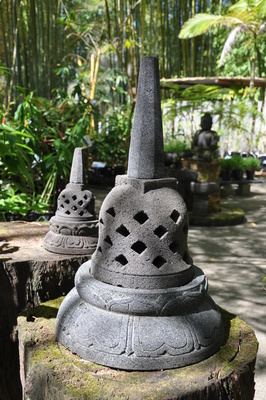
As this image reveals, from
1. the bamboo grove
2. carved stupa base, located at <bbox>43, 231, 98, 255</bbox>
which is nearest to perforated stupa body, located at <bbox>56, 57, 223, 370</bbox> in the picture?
carved stupa base, located at <bbox>43, 231, 98, 255</bbox>

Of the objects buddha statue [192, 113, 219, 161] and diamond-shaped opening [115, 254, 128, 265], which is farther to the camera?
buddha statue [192, 113, 219, 161]

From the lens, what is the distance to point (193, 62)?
37.0ft

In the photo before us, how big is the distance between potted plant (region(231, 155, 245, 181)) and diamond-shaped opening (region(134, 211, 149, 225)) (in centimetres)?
879

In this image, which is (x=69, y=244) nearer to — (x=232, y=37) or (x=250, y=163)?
(x=250, y=163)

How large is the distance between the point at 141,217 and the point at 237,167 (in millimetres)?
8883

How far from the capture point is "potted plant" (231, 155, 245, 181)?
9922mm

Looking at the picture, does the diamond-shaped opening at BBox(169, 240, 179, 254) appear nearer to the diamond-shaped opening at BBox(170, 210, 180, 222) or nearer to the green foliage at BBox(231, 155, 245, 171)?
the diamond-shaped opening at BBox(170, 210, 180, 222)

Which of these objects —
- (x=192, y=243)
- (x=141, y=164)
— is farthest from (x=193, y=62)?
(x=141, y=164)

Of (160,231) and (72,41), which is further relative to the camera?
(72,41)

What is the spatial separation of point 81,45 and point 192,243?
14.2m

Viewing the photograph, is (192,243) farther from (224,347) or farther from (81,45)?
(81,45)

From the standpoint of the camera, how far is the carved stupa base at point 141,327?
130 centimetres

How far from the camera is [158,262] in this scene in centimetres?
144

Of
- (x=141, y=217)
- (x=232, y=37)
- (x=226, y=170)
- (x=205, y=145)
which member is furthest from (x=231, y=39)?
(x=141, y=217)
